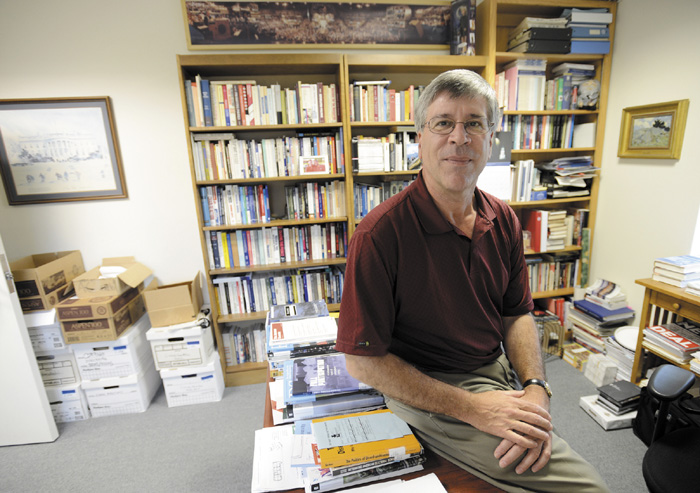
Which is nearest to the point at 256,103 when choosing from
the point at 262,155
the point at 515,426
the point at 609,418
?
the point at 262,155

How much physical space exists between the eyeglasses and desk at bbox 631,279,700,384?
159 cm

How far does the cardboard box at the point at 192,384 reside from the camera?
234 cm

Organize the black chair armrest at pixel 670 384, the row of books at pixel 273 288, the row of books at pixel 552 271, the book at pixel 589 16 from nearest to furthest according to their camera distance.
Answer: the black chair armrest at pixel 670 384 → the book at pixel 589 16 → the row of books at pixel 273 288 → the row of books at pixel 552 271

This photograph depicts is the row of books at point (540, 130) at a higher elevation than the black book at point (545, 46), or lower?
lower

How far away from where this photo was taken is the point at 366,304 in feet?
3.22

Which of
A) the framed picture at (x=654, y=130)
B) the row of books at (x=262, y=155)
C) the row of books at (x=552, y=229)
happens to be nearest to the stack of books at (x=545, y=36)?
the framed picture at (x=654, y=130)

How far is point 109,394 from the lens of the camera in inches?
90.2

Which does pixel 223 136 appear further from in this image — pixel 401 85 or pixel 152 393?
pixel 152 393

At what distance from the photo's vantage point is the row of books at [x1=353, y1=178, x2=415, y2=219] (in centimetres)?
250

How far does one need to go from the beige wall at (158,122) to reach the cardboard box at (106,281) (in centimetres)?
21

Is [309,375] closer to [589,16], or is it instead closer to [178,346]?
[178,346]

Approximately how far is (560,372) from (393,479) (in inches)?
87.8

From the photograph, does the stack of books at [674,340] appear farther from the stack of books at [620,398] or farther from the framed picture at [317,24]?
the framed picture at [317,24]

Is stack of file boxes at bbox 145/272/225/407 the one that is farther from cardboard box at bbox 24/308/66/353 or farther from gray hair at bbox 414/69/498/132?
gray hair at bbox 414/69/498/132
